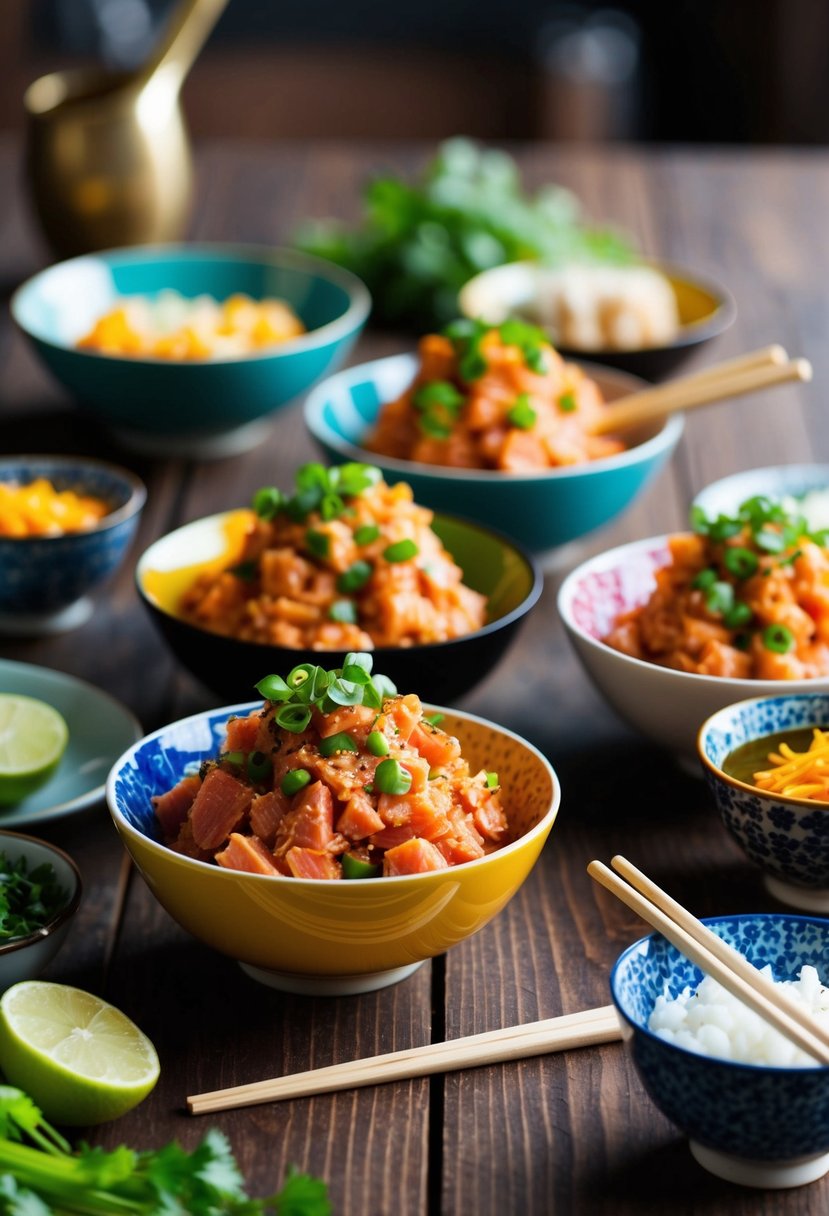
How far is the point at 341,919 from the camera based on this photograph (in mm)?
1633

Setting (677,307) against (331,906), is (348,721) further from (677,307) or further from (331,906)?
(677,307)

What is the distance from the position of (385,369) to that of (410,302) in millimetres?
794

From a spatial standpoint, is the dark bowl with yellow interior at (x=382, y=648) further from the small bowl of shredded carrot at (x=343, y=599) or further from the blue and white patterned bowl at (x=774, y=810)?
the blue and white patterned bowl at (x=774, y=810)

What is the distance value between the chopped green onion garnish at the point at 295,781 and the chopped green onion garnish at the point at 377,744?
7 centimetres

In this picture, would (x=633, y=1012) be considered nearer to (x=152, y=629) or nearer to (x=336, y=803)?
(x=336, y=803)

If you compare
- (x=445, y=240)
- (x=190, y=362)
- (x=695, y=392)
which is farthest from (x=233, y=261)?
(x=695, y=392)

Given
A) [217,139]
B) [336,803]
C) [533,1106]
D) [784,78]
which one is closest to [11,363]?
[336,803]

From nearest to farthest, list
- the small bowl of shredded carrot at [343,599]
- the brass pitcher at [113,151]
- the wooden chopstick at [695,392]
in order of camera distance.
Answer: the small bowl of shredded carrot at [343,599], the wooden chopstick at [695,392], the brass pitcher at [113,151]

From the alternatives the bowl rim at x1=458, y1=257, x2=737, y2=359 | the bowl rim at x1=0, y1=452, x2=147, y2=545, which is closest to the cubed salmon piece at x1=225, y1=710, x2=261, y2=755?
the bowl rim at x1=0, y1=452, x2=147, y2=545

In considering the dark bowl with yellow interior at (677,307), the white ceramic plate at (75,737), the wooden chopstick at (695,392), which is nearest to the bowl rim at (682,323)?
the dark bowl with yellow interior at (677,307)

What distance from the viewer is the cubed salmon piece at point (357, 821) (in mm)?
1690

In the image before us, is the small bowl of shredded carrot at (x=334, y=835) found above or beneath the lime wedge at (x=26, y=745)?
above

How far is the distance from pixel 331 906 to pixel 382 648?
0.58 m

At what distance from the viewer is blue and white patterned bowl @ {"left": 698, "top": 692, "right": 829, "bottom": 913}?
1.85 meters
